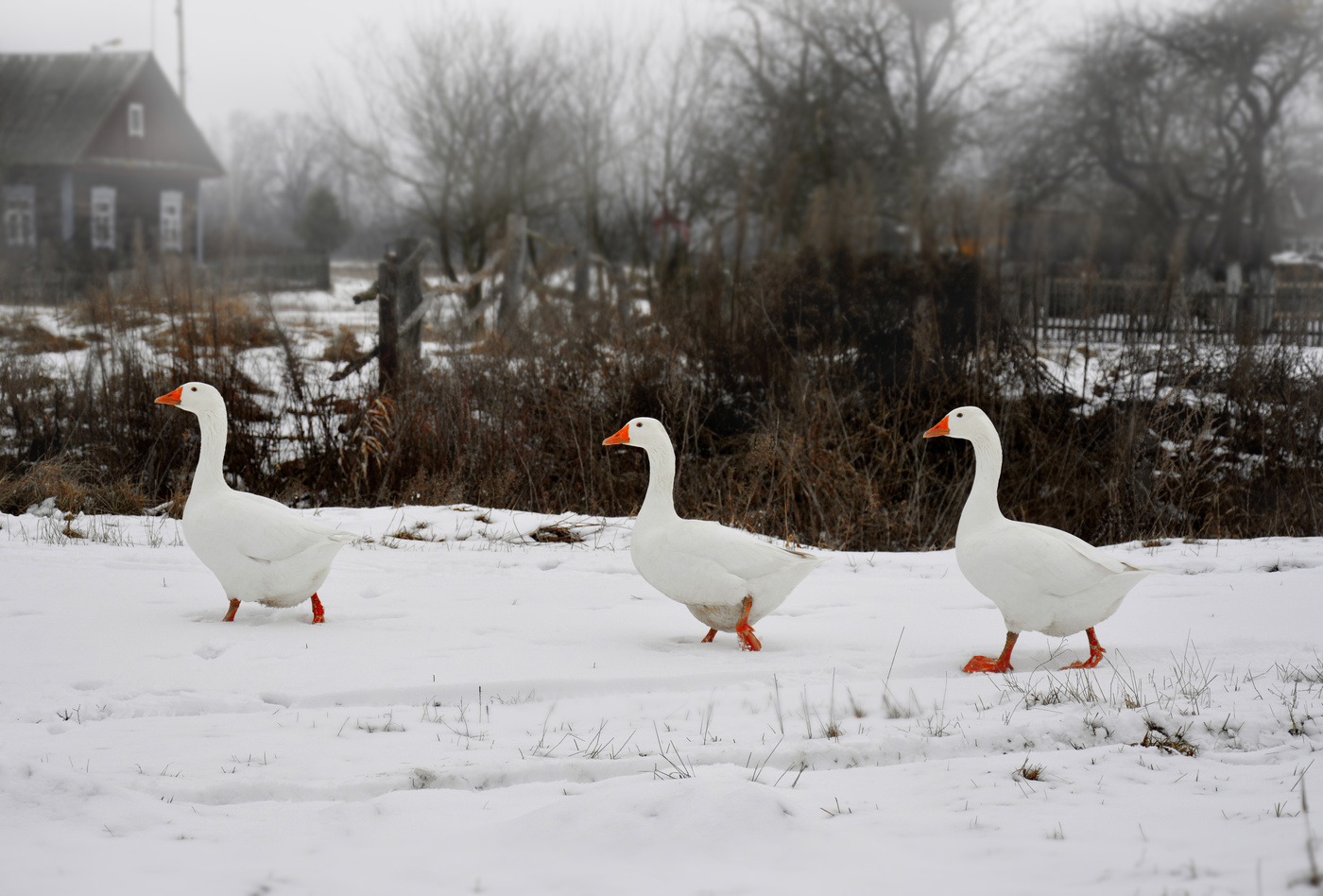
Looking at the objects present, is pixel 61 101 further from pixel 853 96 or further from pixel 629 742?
pixel 629 742

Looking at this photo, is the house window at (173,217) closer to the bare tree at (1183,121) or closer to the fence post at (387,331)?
the fence post at (387,331)

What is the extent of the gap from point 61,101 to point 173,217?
4680 millimetres

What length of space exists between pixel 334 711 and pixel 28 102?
3607 cm

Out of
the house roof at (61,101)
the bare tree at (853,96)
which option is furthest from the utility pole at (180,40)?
the bare tree at (853,96)

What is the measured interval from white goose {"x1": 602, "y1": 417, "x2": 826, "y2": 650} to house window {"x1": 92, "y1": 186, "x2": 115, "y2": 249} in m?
31.5

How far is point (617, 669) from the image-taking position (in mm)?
4422

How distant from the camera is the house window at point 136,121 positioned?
105 feet

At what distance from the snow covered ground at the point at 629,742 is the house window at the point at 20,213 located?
3013 cm

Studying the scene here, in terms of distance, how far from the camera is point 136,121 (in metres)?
32.3

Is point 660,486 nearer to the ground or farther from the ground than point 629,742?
farther from the ground

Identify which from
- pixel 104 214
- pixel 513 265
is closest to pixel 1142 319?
pixel 513 265

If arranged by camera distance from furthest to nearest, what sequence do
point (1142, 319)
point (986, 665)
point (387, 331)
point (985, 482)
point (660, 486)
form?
point (387, 331), point (1142, 319), point (660, 486), point (985, 482), point (986, 665)

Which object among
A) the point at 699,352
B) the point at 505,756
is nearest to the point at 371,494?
the point at 699,352

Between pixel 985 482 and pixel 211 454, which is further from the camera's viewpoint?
pixel 211 454
